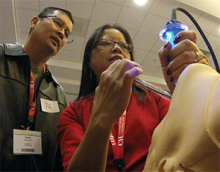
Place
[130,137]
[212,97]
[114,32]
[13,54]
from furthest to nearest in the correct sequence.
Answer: [13,54]
[114,32]
[130,137]
[212,97]

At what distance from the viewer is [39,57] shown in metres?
1.22

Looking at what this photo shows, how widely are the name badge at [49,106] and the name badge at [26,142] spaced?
0.16 meters

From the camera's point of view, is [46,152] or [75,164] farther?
[46,152]

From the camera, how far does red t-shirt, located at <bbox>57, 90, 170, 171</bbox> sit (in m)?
0.53

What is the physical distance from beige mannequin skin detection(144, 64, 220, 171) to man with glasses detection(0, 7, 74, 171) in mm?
811

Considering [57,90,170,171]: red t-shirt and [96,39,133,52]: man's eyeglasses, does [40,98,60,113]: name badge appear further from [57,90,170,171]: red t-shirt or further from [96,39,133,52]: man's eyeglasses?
[96,39,133,52]: man's eyeglasses

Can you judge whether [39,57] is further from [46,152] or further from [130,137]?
[130,137]

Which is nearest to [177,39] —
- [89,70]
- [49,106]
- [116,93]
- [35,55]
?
[116,93]

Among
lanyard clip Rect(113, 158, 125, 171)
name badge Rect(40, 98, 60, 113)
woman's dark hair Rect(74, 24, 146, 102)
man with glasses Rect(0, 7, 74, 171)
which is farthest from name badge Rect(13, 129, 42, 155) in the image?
lanyard clip Rect(113, 158, 125, 171)

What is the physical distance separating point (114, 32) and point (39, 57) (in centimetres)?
63

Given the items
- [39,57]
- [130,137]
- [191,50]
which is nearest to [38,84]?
[39,57]

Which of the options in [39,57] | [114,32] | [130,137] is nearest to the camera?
[130,137]

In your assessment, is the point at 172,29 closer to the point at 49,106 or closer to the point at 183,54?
the point at 183,54

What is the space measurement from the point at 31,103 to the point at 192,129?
1.04 metres
